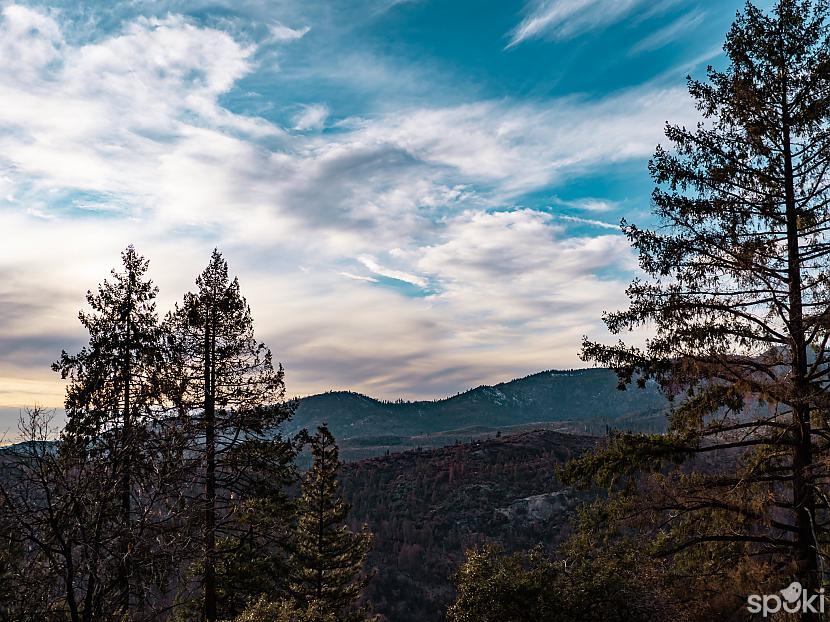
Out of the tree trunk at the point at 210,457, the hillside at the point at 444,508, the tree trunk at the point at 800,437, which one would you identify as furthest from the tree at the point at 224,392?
the hillside at the point at 444,508

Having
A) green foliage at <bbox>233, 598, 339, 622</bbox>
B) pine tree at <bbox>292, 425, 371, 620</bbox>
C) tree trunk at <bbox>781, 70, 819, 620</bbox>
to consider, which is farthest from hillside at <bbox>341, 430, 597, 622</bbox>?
tree trunk at <bbox>781, 70, 819, 620</bbox>

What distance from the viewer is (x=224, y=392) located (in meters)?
17.1

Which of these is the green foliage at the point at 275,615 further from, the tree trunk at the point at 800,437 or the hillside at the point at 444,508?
the hillside at the point at 444,508

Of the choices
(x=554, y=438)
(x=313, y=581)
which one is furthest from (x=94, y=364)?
(x=554, y=438)

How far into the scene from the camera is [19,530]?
22.4 ft

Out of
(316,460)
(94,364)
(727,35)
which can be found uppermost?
(727,35)

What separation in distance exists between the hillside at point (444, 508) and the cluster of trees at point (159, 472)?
265ft

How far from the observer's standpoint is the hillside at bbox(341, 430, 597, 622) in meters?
98.6

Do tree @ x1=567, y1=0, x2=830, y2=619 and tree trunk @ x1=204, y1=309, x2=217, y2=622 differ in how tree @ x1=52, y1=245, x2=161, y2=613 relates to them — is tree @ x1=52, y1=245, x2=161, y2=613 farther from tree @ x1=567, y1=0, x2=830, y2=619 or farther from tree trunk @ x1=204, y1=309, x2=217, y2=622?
tree @ x1=567, y1=0, x2=830, y2=619

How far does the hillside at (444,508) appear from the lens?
323 feet

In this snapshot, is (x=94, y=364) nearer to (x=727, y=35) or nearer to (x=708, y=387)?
(x=708, y=387)

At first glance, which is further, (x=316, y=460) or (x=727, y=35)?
(x=316, y=460)

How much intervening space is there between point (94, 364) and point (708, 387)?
56.6 feet

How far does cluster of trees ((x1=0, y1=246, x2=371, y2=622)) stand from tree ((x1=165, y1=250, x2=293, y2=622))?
1.6 inches
